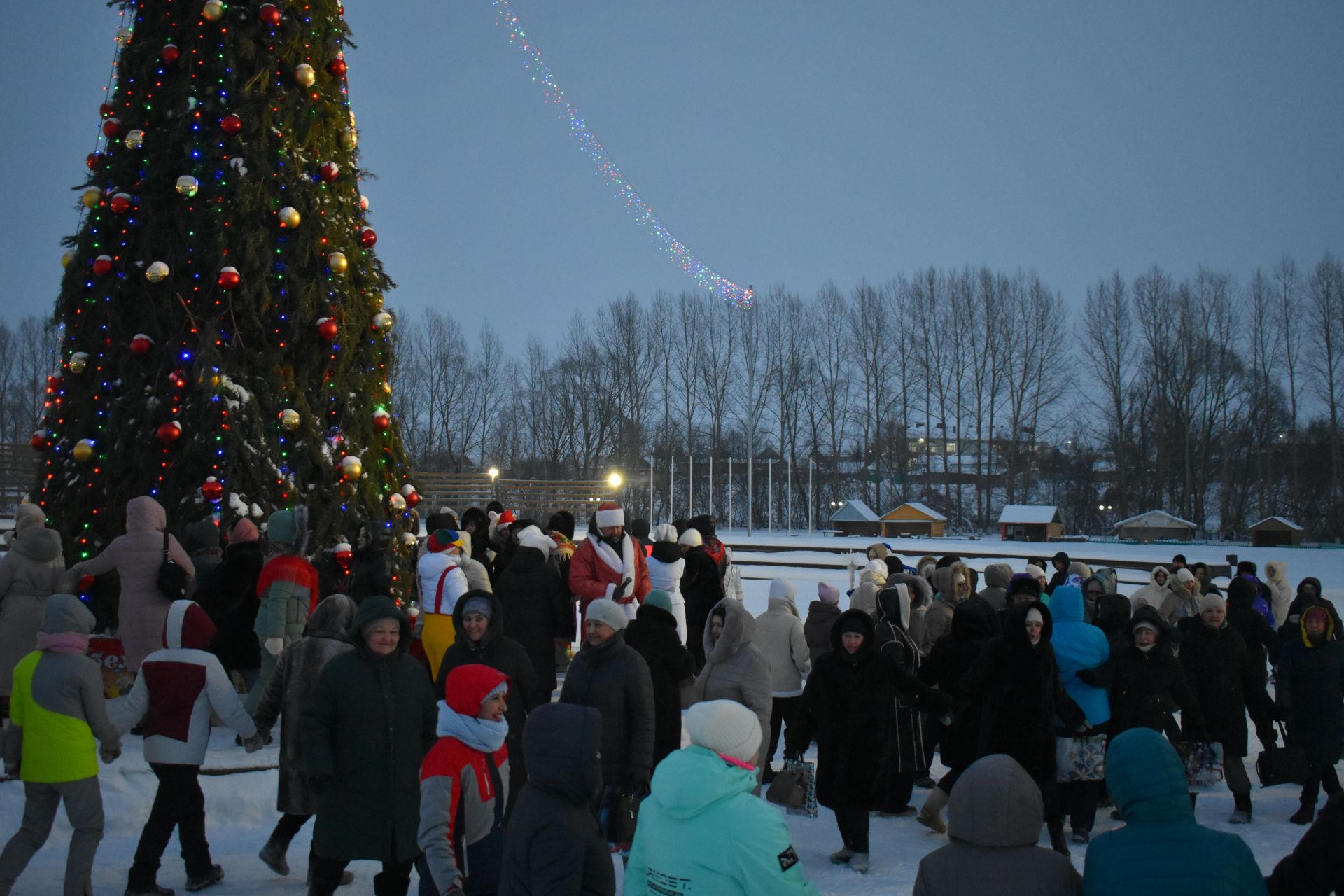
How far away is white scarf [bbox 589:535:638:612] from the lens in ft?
27.5

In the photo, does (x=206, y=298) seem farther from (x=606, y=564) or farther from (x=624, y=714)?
(x=624, y=714)

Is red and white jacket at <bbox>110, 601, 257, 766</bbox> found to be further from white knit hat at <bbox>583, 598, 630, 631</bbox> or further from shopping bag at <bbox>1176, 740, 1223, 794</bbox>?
shopping bag at <bbox>1176, 740, 1223, 794</bbox>

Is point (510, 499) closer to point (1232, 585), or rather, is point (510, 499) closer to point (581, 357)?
point (1232, 585)

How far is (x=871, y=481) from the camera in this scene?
61.4 metres

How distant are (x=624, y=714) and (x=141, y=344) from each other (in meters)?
5.82

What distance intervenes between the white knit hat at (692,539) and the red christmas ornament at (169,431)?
15.5ft

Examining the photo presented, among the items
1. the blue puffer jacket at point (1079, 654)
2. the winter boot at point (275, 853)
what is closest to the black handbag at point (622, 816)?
the winter boot at point (275, 853)

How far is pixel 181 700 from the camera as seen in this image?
4996 mm

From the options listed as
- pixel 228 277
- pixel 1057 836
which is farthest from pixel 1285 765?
pixel 228 277

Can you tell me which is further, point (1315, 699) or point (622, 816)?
point (1315, 699)

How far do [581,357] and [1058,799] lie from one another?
2253 inches

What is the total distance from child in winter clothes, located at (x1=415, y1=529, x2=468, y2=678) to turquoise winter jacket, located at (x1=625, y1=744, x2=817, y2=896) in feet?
14.8

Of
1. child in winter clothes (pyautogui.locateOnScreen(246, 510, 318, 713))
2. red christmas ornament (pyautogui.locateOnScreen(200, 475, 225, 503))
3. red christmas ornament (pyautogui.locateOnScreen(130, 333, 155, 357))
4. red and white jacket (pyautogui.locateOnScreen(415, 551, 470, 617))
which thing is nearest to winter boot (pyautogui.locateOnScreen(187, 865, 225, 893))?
child in winter clothes (pyautogui.locateOnScreen(246, 510, 318, 713))

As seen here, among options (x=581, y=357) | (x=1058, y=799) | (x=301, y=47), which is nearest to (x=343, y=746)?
(x=1058, y=799)
